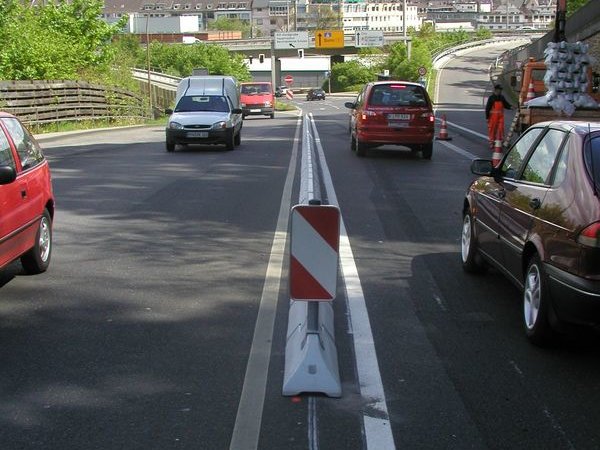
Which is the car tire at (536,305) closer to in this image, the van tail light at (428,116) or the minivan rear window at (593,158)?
the minivan rear window at (593,158)

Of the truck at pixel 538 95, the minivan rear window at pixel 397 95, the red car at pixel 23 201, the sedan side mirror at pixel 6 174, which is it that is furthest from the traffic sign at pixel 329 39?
the sedan side mirror at pixel 6 174

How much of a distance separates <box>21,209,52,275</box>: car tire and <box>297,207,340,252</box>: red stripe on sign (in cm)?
385

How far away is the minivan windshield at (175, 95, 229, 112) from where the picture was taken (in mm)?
25297

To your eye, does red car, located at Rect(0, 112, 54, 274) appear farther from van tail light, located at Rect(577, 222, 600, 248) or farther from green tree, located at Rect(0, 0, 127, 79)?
green tree, located at Rect(0, 0, 127, 79)

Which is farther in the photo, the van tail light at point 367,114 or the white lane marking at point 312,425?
the van tail light at point 367,114

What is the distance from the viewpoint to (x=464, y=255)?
8578mm

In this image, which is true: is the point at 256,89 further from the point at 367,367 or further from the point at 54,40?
the point at 367,367

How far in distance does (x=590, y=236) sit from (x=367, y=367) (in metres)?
1.59

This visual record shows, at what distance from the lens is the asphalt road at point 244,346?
4703 millimetres

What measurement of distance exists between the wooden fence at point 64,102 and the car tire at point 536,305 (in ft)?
89.7

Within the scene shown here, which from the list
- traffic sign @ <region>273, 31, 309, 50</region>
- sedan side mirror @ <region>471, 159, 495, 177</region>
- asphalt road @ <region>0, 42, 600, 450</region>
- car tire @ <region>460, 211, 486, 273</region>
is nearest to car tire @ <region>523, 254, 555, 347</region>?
asphalt road @ <region>0, 42, 600, 450</region>

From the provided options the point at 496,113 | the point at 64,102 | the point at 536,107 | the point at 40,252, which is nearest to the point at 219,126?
the point at 496,113

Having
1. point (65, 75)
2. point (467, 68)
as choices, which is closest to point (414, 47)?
point (467, 68)

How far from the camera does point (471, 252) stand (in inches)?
326
